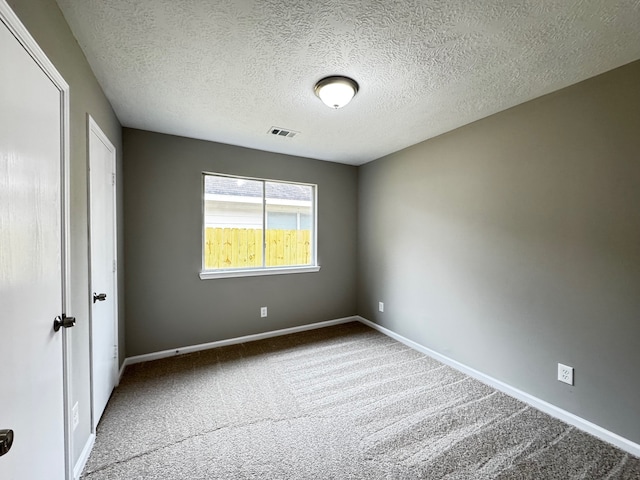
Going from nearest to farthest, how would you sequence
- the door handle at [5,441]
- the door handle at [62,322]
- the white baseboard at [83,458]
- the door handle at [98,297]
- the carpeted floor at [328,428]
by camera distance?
1. the door handle at [5,441]
2. the door handle at [62,322]
3. the white baseboard at [83,458]
4. the carpeted floor at [328,428]
5. the door handle at [98,297]

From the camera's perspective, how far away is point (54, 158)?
1.22 meters

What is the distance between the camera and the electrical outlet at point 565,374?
1.94m

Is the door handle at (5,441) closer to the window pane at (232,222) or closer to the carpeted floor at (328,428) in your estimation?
the carpeted floor at (328,428)

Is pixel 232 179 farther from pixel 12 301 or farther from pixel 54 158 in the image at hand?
pixel 12 301

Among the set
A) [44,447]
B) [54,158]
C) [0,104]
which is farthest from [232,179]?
[44,447]

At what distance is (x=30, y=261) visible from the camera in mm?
1008

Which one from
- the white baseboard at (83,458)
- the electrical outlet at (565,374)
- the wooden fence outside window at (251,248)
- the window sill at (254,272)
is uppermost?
the wooden fence outside window at (251,248)

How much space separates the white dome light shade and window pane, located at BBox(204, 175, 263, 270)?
1745 millimetres

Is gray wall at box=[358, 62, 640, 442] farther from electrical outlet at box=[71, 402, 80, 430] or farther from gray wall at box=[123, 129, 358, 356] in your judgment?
electrical outlet at box=[71, 402, 80, 430]

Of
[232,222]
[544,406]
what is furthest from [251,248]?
[544,406]

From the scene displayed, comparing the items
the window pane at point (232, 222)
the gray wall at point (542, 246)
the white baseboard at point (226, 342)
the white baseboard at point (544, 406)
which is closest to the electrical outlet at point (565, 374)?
the gray wall at point (542, 246)

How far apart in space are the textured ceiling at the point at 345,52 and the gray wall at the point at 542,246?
27 centimetres

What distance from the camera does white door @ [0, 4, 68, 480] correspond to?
0.86m

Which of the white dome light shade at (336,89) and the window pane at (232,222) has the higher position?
the white dome light shade at (336,89)
